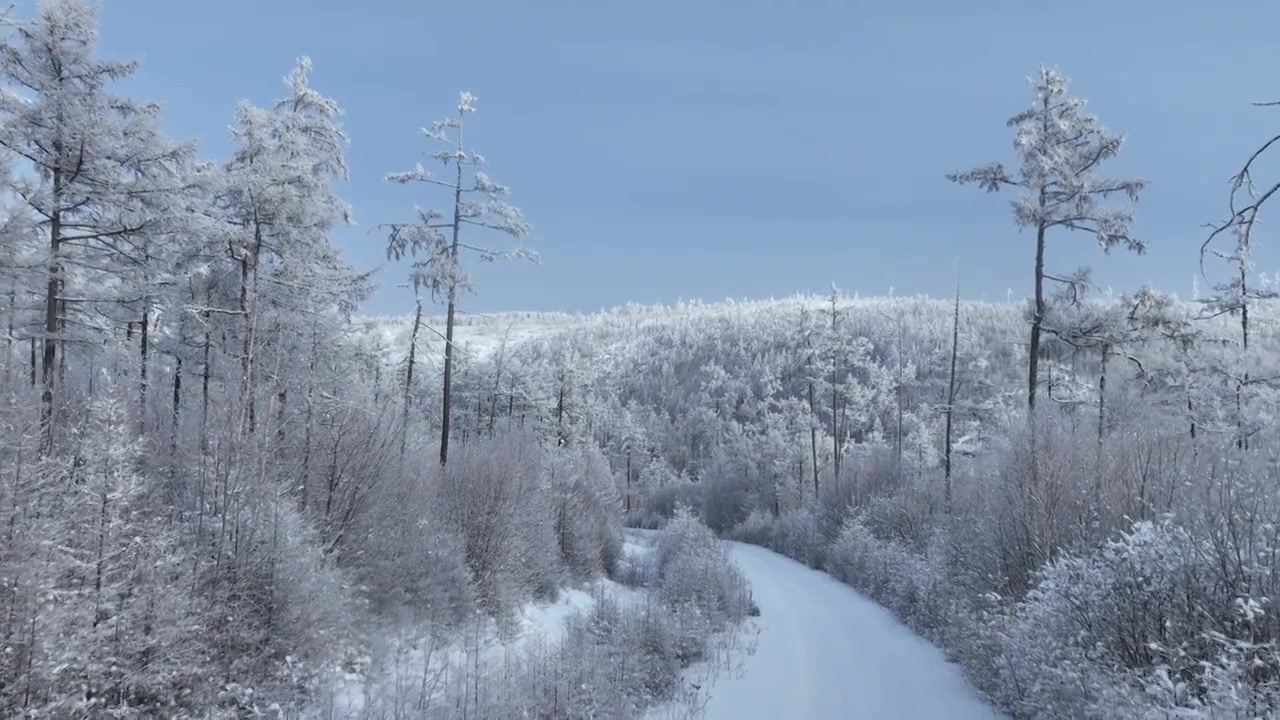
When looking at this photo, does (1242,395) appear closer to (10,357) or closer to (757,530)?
(10,357)

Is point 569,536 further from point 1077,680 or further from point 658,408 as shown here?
point 658,408

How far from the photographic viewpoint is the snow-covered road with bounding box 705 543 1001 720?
1115 cm

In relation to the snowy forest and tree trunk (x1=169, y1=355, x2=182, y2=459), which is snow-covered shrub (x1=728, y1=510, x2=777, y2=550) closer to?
the snowy forest

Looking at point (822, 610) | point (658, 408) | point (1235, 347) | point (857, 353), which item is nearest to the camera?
point (822, 610)

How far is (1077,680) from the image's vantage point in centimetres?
848

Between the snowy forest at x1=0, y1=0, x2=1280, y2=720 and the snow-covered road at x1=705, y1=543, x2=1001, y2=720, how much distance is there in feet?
2.21

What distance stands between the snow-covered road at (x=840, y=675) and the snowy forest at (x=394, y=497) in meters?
0.67

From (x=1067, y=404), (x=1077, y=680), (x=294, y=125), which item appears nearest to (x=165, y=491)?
(x=294, y=125)

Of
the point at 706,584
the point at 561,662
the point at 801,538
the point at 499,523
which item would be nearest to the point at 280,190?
the point at 499,523

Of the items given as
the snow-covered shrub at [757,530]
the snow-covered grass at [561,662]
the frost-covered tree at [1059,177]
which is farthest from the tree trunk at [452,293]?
the snow-covered shrub at [757,530]

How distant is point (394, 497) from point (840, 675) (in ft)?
32.9

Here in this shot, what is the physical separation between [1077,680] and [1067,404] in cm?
1182

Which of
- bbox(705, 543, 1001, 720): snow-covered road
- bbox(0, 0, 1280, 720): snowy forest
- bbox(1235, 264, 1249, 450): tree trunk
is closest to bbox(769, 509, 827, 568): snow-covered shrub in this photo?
bbox(0, 0, 1280, 720): snowy forest

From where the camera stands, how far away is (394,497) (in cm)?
1592
